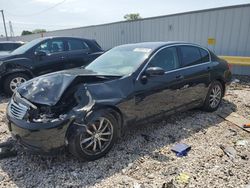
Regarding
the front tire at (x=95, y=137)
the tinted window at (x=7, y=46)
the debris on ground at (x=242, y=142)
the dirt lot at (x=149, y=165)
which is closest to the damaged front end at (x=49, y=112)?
the front tire at (x=95, y=137)

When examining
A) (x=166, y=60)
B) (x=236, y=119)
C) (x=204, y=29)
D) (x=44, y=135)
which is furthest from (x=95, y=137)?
(x=204, y=29)

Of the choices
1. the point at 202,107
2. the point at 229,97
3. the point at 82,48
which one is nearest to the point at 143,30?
the point at 82,48

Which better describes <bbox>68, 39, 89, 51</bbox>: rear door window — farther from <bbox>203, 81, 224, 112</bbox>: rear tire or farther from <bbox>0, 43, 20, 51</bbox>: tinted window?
<bbox>0, 43, 20, 51</bbox>: tinted window

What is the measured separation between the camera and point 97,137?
10.8ft

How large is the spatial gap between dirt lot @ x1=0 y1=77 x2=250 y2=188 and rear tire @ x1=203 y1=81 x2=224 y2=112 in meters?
0.86

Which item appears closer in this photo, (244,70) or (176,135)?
(176,135)

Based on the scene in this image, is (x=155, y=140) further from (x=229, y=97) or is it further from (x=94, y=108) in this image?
(x=229, y=97)

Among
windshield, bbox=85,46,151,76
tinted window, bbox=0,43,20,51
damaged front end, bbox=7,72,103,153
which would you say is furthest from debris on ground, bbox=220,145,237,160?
tinted window, bbox=0,43,20,51

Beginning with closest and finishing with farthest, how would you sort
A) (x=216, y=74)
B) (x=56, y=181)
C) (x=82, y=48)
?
(x=56, y=181), (x=216, y=74), (x=82, y=48)

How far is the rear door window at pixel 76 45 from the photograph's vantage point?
7495mm

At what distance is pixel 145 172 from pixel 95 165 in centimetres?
68

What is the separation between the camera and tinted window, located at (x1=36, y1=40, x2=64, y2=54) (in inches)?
276

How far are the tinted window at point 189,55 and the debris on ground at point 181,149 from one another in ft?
5.10

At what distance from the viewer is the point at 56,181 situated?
2916 mm
